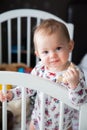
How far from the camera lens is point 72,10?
6.87 feet

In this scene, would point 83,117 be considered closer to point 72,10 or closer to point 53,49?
point 53,49

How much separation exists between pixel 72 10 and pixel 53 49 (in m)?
1.07

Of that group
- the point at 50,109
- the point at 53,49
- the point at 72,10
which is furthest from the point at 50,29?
the point at 72,10

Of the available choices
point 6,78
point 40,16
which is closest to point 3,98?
point 6,78

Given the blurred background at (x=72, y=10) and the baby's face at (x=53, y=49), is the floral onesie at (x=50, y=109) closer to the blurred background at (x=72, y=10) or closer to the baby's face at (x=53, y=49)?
the baby's face at (x=53, y=49)

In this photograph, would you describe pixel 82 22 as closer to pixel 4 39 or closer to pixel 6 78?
pixel 4 39

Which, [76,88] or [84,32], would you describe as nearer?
[76,88]

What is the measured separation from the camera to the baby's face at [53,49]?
1079 mm

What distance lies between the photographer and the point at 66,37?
1120mm

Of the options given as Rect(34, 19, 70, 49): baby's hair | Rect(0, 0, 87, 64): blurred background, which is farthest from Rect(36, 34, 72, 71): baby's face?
Rect(0, 0, 87, 64): blurred background

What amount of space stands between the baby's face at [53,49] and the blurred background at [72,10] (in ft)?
3.28

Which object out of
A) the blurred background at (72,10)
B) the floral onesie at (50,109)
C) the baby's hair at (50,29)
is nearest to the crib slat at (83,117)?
the floral onesie at (50,109)

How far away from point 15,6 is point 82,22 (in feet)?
1.64

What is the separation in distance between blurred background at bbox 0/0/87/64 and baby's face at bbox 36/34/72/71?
1.00 m
